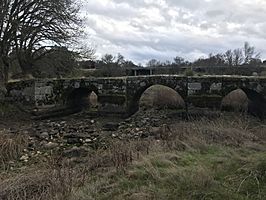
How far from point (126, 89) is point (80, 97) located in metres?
3.40

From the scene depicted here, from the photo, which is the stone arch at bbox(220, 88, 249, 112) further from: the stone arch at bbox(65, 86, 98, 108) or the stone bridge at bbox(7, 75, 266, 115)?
the stone arch at bbox(65, 86, 98, 108)

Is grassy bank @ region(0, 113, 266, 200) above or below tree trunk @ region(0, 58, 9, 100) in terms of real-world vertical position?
below

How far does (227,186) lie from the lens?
5035mm

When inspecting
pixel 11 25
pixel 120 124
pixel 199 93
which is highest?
pixel 11 25

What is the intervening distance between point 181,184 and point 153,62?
32841 millimetres

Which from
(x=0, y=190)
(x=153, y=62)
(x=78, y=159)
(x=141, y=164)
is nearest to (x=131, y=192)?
(x=141, y=164)

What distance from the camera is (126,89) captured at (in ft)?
57.5

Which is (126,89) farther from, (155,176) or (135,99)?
(155,176)

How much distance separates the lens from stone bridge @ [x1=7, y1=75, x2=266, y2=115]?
1605 centimetres

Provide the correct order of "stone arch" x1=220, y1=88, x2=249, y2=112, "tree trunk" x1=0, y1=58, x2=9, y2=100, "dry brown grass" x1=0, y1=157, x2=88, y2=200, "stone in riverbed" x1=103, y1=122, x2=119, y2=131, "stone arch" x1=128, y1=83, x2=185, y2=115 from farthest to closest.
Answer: "stone arch" x1=128, y1=83, x2=185, y2=115 → "tree trunk" x1=0, y1=58, x2=9, y2=100 → "stone arch" x1=220, y1=88, x2=249, y2=112 → "stone in riverbed" x1=103, y1=122, x2=119, y2=131 → "dry brown grass" x1=0, y1=157, x2=88, y2=200

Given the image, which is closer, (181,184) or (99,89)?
(181,184)

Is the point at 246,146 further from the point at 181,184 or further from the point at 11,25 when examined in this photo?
the point at 11,25

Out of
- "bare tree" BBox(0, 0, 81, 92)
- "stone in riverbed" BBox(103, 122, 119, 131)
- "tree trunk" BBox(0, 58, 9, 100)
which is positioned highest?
"bare tree" BBox(0, 0, 81, 92)

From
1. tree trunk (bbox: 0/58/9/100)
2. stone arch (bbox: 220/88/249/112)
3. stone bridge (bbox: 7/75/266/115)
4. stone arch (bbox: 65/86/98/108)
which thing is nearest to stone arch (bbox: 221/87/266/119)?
stone bridge (bbox: 7/75/266/115)
